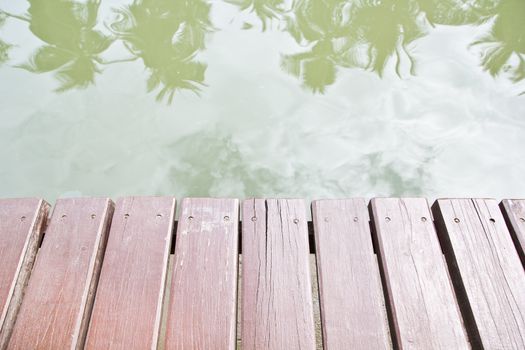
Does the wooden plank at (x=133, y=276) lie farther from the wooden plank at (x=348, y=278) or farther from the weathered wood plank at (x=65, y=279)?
the wooden plank at (x=348, y=278)

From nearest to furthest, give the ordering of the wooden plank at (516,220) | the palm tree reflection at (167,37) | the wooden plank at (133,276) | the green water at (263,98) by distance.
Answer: the wooden plank at (133,276), the wooden plank at (516,220), the green water at (263,98), the palm tree reflection at (167,37)

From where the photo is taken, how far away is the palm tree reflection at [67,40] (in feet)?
8.70

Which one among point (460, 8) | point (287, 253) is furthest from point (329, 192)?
point (460, 8)

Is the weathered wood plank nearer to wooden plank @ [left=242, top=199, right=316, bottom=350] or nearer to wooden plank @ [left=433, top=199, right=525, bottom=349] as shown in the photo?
wooden plank @ [left=242, top=199, right=316, bottom=350]

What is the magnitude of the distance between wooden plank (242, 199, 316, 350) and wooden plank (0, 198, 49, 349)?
64cm

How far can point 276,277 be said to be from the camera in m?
1.23

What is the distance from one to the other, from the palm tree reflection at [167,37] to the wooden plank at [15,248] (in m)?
1.27

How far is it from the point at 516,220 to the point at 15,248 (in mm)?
1549

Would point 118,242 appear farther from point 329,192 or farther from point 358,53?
point 358,53

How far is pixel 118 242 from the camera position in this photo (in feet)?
4.25

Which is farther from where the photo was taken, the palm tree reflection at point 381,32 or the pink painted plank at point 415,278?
the palm tree reflection at point 381,32

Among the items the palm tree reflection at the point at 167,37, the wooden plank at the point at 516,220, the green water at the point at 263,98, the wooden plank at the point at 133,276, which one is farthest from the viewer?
the palm tree reflection at the point at 167,37

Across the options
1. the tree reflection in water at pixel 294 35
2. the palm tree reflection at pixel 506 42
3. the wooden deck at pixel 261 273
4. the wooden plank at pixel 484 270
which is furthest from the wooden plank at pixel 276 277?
the palm tree reflection at pixel 506 42

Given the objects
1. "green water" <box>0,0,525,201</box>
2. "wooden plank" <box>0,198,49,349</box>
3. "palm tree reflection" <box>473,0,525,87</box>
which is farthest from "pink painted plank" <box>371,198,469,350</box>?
"palm tree reflection" <box>473,0,525,87</box>
